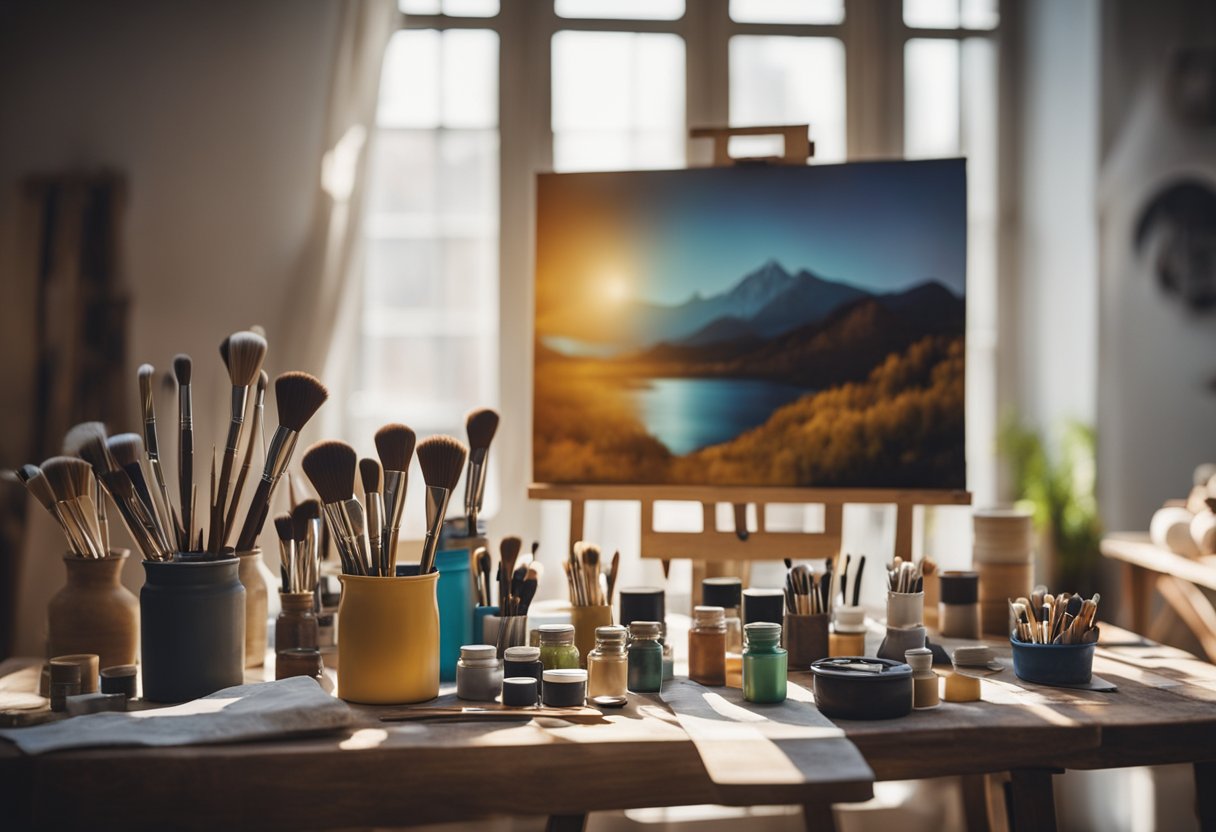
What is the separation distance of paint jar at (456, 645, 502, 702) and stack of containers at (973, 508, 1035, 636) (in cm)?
108

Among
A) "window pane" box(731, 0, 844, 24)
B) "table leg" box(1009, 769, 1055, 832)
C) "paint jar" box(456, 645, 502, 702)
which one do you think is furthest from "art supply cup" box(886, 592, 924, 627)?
"window pane" box(731, 0, 844, 24)

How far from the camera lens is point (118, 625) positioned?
1755mm

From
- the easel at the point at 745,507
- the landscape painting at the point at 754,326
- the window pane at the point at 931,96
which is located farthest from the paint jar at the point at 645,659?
the window pane at the point at 931,96

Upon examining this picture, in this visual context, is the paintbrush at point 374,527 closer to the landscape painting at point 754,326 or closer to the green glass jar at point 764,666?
the green glass jar at point 764,666

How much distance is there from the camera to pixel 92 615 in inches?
68.4

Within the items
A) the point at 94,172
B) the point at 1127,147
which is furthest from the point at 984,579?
the point at 94,172

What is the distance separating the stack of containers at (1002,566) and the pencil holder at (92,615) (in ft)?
5.30

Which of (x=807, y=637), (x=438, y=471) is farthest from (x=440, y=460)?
(x=807, y=637)

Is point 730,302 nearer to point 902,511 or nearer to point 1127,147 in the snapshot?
point 902,511

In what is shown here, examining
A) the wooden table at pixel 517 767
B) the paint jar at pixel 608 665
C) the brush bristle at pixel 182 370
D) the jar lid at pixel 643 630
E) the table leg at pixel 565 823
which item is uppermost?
the brush bristle at pixel 182 370

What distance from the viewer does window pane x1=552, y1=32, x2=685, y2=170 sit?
3.38m

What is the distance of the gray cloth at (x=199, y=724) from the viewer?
1370 millimetres

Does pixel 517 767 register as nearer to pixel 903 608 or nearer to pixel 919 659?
pixel 919 659

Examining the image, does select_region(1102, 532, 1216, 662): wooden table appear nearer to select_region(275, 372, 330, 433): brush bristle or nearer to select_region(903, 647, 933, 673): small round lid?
select_region(903, 647, 933, 673): small round lid
